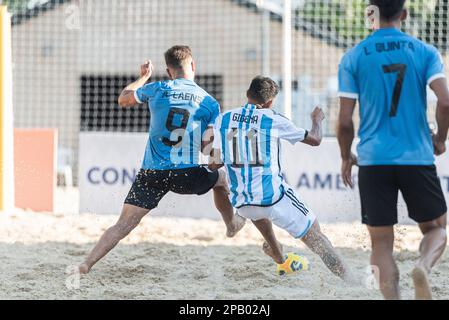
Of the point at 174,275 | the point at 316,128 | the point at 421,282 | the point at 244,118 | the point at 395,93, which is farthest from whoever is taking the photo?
the point at 174,275

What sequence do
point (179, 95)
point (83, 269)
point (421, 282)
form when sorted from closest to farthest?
point (421, 282)
point (83, 269)
point (179, 95)

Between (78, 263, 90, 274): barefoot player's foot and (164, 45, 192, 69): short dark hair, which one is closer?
(78, 263, 90, 274): barefoot player's foot

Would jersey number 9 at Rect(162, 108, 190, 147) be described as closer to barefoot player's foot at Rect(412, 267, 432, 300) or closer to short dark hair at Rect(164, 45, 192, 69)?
short dark hair at Rect(164, 45, 192, 69)

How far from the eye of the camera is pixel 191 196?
9.70 meters

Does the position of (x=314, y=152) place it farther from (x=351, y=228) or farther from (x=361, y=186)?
(x=361, y=186)

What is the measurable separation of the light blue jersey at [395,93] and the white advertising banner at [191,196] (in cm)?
505

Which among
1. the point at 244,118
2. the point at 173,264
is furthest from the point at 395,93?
the point at 173,264

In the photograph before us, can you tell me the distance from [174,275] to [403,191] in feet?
7.91

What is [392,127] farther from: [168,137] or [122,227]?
[122,227]

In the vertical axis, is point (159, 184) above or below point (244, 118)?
below

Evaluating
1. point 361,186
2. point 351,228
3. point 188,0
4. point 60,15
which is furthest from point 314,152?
point 60,15

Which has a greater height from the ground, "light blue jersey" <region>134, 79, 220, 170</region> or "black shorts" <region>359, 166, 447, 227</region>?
"light blue jersey" <region>134, 79, 220, 170</region>

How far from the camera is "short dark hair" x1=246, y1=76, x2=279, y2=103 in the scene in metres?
5.49

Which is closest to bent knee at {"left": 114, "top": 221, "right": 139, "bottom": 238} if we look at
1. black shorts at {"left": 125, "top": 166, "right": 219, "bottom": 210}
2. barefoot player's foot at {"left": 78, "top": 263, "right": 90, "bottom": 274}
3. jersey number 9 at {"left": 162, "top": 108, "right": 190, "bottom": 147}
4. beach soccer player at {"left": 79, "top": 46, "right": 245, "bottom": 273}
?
beach soccer player at {"left": 79, "top": 46, "right": 245, "bottom": 273}
